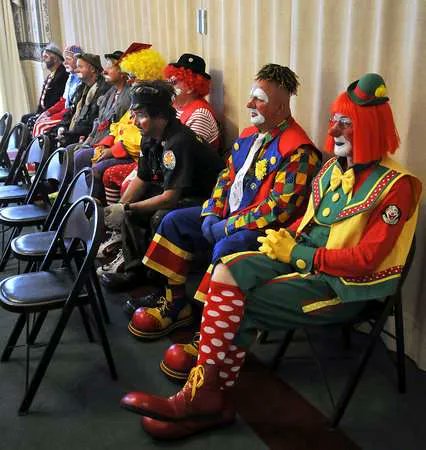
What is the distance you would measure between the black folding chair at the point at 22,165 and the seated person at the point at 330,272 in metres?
1.97

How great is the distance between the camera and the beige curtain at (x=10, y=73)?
6.73 metres

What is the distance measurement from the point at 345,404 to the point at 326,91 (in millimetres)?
1370

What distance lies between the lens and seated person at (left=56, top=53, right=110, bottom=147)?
467 centimetres

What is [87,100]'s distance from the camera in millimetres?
4715

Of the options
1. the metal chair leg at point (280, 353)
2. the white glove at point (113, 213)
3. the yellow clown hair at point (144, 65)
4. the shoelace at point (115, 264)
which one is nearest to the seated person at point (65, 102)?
the yellow clown hair at point (144, 65)

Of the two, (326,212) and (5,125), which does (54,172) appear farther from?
(5,125)

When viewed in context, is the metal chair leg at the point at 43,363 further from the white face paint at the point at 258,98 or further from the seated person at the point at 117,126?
the seated person at the point at 117,126

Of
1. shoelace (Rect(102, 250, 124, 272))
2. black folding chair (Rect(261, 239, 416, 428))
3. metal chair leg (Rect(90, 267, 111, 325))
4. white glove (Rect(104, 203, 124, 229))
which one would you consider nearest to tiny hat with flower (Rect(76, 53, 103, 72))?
shoelace (Rect(102, 250, 124, 272))

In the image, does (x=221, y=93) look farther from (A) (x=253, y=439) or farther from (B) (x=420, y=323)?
(A) (x=253, y=439)

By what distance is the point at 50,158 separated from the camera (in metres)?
3.08

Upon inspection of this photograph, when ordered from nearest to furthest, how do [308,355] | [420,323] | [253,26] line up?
[420,323], [308,355], [253,26]

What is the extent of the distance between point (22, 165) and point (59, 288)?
202 centimetres

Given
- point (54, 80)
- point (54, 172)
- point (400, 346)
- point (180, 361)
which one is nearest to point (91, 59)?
point (54, 80)

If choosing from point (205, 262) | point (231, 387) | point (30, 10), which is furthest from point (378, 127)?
point (30, 10)
